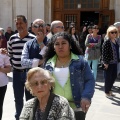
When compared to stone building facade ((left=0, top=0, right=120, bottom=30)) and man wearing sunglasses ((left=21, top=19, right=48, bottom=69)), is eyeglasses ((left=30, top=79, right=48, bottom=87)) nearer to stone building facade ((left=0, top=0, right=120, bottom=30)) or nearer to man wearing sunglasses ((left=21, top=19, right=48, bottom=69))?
man wearing sunglasses ((left=21, top=19, right=48, bottom=69))

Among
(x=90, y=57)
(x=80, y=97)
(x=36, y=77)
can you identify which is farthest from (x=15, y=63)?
(x=90, y=57)

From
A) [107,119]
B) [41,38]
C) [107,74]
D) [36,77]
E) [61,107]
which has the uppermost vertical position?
[41,38]

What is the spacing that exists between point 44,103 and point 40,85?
17cm

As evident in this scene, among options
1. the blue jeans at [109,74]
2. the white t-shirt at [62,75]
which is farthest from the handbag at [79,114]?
the blue jeans at [109,74]

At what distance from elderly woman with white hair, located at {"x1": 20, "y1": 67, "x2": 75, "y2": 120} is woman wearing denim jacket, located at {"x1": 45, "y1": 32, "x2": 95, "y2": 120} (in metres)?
0.48

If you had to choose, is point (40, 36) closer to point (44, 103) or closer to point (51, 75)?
point (51, 75)

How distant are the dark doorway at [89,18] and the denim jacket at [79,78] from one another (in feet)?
37.2

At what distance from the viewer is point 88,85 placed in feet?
10.6

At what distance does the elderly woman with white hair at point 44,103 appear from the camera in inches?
99.1

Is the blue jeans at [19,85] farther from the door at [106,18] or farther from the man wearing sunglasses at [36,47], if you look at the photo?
the door at [106,18]

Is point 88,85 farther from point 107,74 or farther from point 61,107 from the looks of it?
point 107,74

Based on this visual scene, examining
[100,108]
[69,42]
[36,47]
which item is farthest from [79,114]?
[100,108]

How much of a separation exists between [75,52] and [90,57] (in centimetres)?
499

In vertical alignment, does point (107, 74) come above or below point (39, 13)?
below
